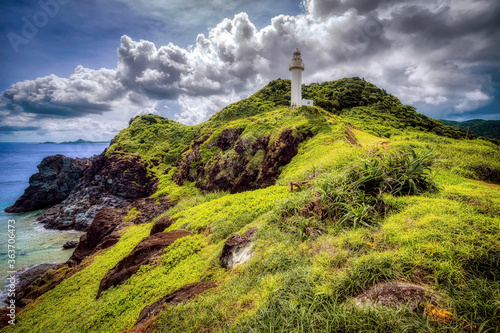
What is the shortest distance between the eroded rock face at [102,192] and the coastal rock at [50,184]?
5705mm

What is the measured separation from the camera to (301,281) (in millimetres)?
3777

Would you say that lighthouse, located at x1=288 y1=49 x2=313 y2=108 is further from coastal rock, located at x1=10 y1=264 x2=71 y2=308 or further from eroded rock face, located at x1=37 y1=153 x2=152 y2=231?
coastal rock, located at x1=10 y1=264 x2=71 y2=308

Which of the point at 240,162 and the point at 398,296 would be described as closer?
the point at 398,296

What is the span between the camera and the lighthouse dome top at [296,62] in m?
29.0

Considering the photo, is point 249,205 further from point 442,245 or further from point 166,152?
point 166,152

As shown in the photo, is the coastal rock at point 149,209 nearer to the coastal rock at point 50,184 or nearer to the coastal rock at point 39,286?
the coastal rock at point 39,286

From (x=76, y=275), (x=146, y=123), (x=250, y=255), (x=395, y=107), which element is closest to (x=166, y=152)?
(x=146, y=123)

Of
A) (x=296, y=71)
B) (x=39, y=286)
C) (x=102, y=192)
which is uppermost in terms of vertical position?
(x=296, y=71)

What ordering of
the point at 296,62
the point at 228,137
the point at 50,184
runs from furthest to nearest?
1. the point at 50,184
2. the point at 296,62
3. the point at 228,137

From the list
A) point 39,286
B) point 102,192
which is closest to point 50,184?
point 102,192

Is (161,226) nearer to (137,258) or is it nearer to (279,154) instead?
(137,258)

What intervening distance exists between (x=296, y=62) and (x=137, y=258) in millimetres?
29375

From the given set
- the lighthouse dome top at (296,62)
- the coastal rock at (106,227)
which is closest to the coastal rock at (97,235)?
the coastal rock at (106,227)

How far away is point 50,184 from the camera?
3900 cm
